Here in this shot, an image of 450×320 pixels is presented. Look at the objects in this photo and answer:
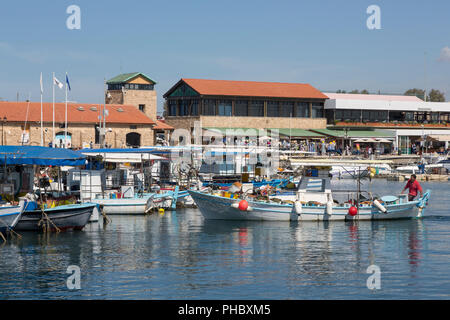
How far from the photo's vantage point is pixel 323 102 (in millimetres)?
92438

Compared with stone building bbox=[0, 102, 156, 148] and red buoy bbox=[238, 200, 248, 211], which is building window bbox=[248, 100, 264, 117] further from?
red buoy bbox=[238, 200, 248, 211]

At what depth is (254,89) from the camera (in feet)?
288

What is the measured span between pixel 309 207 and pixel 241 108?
52290mm

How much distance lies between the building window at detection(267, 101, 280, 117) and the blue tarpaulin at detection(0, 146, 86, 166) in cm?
5745

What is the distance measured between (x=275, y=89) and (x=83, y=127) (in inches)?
1120

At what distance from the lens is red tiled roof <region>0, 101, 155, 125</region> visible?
69.9 m

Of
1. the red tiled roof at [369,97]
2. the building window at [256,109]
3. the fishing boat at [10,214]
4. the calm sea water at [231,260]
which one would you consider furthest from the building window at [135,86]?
the fishing boat at [10,214]

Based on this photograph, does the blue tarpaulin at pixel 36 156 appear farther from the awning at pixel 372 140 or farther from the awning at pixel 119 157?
the awning at pixel 372 140

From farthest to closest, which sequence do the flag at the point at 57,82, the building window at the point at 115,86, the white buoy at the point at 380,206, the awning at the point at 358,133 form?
the awning at the point at 358,133 < the building window at the point at 115,86 < the flag at the point at 57,82 < the white buoy at the point at 380,206

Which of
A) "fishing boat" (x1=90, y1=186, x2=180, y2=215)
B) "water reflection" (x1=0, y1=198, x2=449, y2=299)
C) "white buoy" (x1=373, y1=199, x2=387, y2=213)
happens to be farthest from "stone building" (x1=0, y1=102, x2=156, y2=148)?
"white buoy" (x1=373, y1=199, x2=387, y2=213)

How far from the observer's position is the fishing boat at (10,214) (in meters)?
28.6

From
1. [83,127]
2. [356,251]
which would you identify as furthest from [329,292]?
[83,127]
